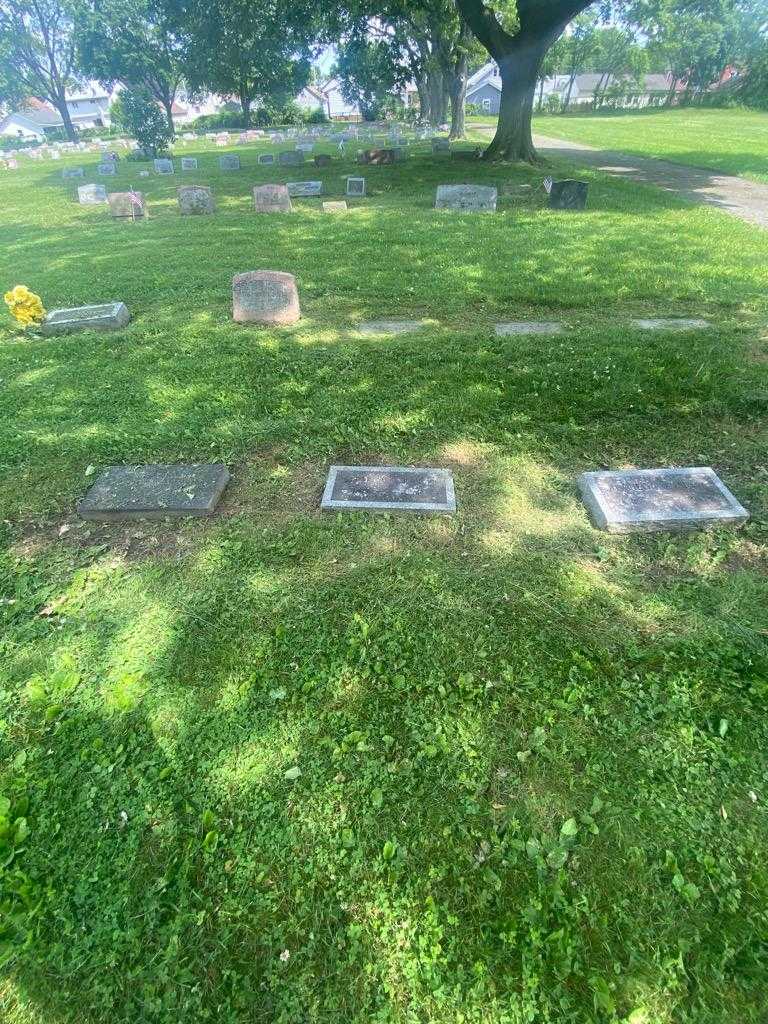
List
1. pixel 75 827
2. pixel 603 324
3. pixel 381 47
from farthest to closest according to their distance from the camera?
1. pixel 381 47
2. pixel 603 324
3. pixel 75 827

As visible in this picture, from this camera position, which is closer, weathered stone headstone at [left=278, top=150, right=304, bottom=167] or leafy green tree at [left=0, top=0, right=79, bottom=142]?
weathered stone headstone at [left=278, top=150, right=304, bottom=167]

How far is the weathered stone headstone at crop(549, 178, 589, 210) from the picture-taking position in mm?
11312

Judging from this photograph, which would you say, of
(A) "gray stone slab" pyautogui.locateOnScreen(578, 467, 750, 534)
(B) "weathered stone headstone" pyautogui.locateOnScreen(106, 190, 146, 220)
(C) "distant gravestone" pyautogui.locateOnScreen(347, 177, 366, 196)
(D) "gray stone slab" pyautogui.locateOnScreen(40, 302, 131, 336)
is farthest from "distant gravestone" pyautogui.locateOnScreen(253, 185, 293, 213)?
(A) "gray stone slab" pyautogui.locateOnScreen(578, 467, 750, 534)

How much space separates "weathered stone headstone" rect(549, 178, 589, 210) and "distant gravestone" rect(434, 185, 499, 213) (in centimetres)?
127

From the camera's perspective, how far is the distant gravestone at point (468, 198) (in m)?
11.5

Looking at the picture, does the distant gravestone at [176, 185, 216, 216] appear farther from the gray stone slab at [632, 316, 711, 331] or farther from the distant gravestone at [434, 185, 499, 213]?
the gray stone slab at [632, 316, 711, 331]

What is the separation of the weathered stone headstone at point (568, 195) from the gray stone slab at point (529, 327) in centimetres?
717

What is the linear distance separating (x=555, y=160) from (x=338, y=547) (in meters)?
20.9

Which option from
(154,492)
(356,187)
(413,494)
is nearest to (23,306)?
(154,492)

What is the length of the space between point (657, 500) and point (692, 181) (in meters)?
15.9

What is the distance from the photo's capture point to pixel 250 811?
206cm

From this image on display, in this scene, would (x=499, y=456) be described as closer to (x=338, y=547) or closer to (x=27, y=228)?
(x=338, y=547)

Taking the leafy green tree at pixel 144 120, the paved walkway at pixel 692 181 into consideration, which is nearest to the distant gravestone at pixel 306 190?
the paved walkway at pixel 692 181

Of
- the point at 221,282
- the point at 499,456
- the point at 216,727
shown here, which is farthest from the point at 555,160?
the point at 216,727
